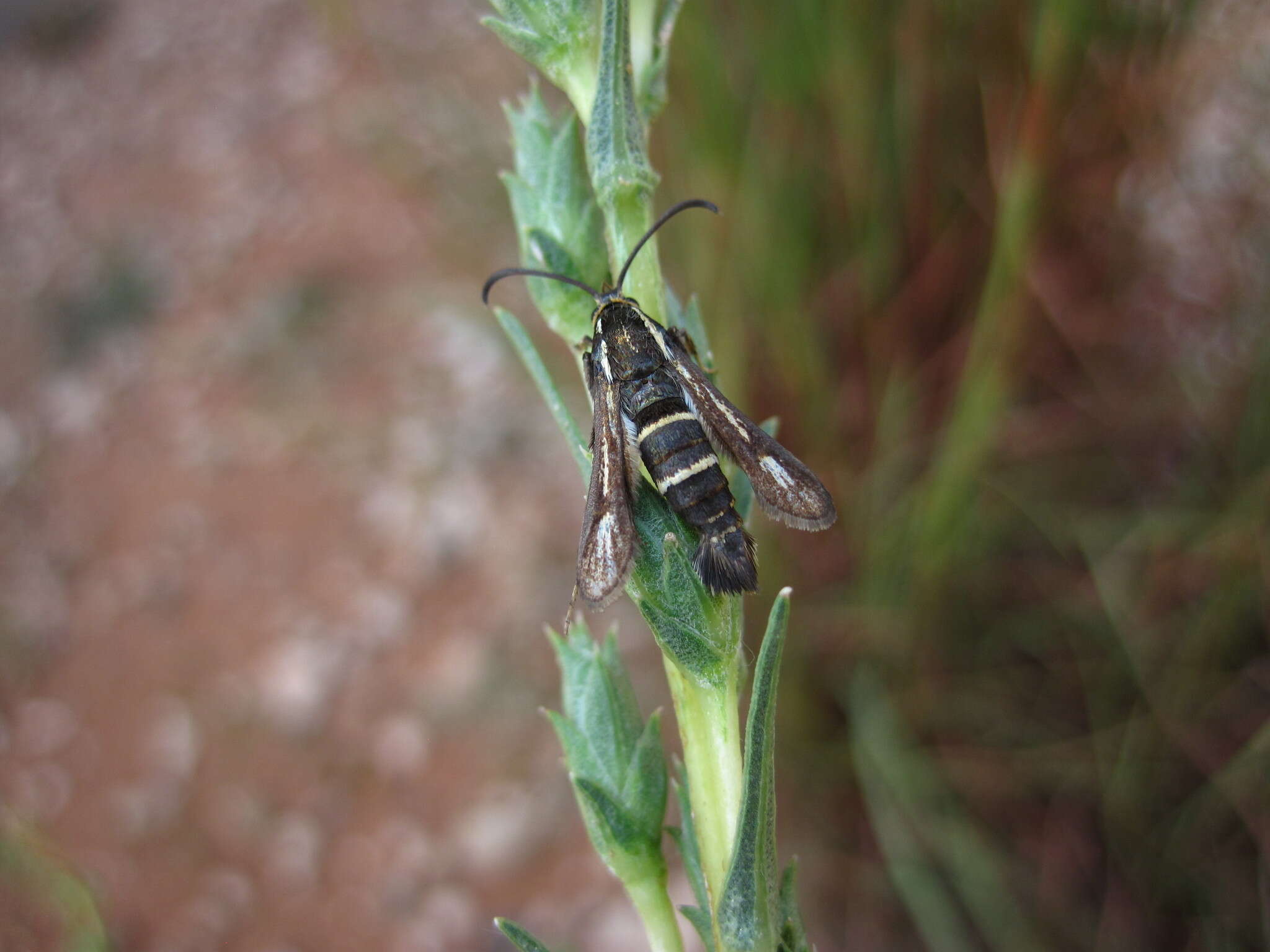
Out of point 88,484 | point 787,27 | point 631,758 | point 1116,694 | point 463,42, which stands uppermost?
point 463,42

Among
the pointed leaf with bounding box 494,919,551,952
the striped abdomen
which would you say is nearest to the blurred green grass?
the striped abdomen

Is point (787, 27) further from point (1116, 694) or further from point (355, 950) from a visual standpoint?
point (355, 950)

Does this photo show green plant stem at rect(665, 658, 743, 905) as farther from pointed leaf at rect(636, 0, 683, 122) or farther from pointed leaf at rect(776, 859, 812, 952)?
pointed leaf at rect(636, 0, 683, 122)

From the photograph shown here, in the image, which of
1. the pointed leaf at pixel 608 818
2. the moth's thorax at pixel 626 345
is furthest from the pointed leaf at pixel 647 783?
the moth's thorax at pixel 626 345

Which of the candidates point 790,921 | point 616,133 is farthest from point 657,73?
point 790,921

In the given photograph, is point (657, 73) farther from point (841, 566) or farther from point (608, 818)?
point (841, 566)

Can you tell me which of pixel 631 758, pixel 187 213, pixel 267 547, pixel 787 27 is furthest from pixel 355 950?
pixel 187 213
